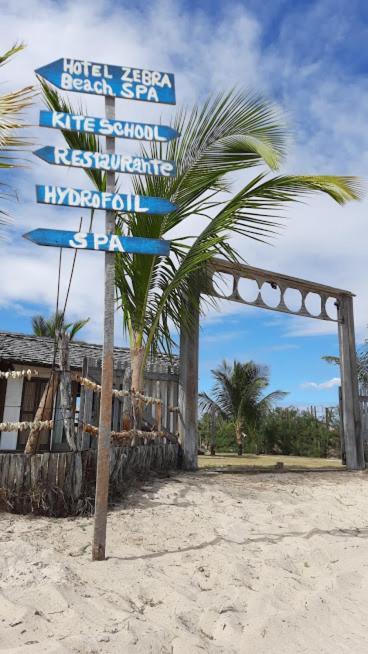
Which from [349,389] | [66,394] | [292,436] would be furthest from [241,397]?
[66,394]

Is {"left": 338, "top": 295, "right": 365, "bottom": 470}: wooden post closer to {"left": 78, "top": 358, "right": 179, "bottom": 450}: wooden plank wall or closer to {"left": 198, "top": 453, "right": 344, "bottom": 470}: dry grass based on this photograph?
{"left": 198, "top": 453, "right": 344, "bottom": 470}: dry grass

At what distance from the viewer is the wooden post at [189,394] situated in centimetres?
707

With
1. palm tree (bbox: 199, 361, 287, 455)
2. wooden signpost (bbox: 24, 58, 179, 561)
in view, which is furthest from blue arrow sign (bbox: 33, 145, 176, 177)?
palm tree (bbox: 199, 361, 287, 455)

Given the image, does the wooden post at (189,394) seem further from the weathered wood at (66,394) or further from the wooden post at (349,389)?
the wooden post at (349,389)

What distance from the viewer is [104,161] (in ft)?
12.5

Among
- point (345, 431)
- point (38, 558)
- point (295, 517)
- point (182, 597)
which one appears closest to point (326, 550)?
point (295, 517)

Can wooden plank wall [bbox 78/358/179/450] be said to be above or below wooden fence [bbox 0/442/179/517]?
above

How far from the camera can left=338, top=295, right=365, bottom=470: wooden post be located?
29.6 feet

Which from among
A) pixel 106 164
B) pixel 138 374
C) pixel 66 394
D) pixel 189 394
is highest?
pixel 106 164

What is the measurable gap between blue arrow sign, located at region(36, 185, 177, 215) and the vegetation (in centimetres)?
1394

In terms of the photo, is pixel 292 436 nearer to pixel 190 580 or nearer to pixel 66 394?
pixel 66 394

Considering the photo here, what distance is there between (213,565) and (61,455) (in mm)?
1686

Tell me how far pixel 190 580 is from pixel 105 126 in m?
3.33

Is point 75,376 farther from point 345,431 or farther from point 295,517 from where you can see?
point 345,431
